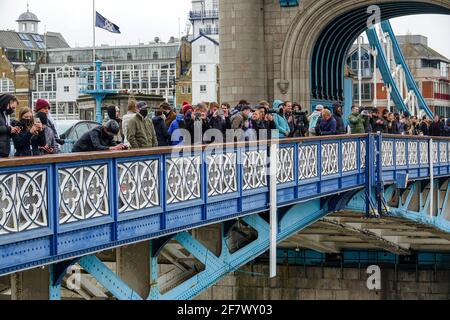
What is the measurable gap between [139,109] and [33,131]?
2875mm

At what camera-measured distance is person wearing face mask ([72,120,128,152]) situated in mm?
13789

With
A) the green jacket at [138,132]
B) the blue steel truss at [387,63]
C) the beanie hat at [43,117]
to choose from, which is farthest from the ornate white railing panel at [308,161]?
the blue steel truss at [387,63]

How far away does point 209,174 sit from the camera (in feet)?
49.7

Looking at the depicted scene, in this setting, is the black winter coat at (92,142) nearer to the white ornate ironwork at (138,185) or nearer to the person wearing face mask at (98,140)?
the person wearing face mask at (98,140)

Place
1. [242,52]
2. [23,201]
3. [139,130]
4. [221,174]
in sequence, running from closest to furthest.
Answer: [23,201], [139,130], [221,174], [242,52]

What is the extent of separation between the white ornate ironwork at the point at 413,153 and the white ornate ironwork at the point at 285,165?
24.8 feet

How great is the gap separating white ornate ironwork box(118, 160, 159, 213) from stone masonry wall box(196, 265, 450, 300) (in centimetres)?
2120

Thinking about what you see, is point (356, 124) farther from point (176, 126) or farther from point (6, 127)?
point (6, 127)

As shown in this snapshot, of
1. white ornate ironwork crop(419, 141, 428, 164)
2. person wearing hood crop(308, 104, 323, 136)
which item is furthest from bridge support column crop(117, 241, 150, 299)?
white ornate ironwork crop(419, 141, 428, 164)

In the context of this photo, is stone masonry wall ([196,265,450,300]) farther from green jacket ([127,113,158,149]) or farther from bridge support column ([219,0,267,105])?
green jacket ([127,113,158,149])

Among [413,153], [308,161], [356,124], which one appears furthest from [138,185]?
[413,153]

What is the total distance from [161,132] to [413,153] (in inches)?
384

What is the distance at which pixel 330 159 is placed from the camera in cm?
1995

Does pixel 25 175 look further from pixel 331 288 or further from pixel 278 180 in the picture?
pixel 331 288
